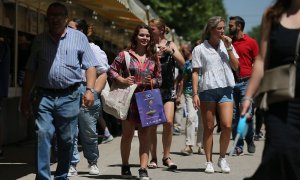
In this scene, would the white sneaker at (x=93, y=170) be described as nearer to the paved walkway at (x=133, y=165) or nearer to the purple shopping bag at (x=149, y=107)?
the paved walkway at (x=133, y=165)

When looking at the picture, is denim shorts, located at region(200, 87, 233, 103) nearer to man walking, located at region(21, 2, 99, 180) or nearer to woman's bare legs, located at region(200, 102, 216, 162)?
woman's bare legs, located at region(200, 102, 216, 162)

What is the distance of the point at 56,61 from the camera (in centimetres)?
725

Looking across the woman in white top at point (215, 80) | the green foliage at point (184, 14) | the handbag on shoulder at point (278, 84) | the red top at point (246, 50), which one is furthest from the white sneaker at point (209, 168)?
the green foliage at point (184, 14)

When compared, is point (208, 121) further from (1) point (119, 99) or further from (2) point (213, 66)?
(1) point (119, 99)

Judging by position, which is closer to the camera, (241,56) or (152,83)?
Result: (152,83)

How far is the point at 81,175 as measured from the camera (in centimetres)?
926

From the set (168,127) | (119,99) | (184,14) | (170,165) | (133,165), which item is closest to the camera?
(119,99)

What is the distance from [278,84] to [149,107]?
3894 millimetres

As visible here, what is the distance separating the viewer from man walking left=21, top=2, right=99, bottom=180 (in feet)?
23.5

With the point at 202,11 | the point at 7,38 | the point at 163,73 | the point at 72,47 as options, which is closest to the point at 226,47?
the point at 163,73

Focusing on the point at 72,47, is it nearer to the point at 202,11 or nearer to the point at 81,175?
the point at 81,175

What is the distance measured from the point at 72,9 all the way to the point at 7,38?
2146mm

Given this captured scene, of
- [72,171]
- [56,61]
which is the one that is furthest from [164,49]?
[56,61]

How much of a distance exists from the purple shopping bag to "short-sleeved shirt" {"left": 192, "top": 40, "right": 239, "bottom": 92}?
2.74ft
